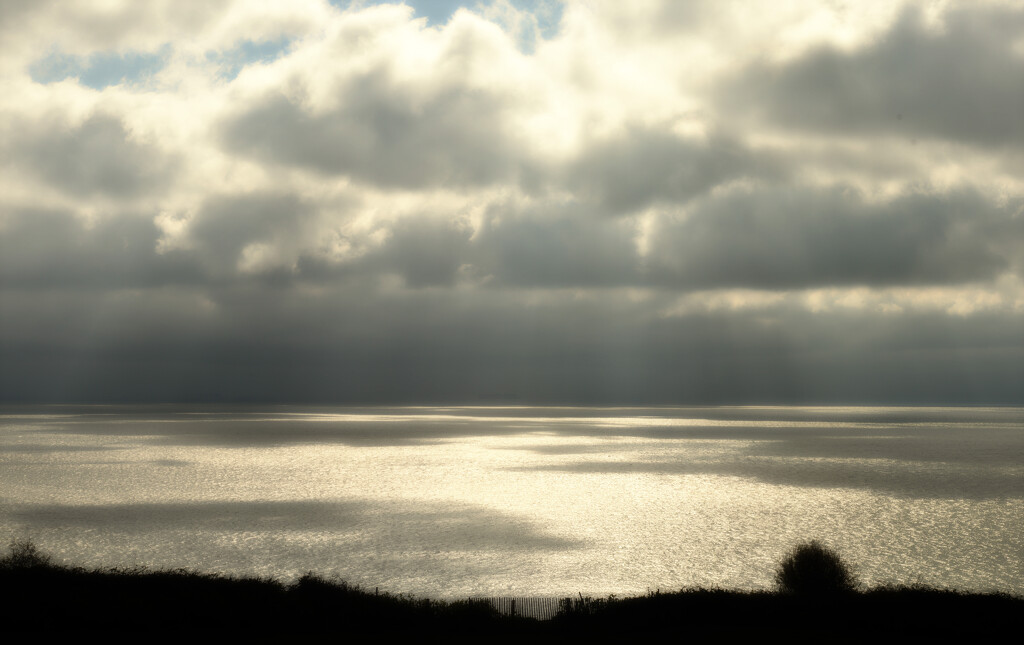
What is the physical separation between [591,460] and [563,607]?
104 metres

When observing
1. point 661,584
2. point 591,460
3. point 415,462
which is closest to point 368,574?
point 661,584

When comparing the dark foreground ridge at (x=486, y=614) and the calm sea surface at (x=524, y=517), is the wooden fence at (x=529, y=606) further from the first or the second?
the calm sea surface at (x=524, y=517)

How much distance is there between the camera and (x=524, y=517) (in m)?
68.4

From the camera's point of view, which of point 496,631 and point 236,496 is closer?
point 496,631

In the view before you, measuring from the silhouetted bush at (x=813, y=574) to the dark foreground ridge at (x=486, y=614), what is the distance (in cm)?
185

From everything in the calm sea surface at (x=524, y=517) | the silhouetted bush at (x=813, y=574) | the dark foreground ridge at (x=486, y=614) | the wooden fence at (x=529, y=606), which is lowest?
the calm sea surface at (x=524, y=517)

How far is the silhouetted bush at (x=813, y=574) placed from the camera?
1384 inches

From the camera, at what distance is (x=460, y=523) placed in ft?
211

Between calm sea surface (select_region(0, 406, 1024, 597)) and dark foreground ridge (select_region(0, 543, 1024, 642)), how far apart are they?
1080cm

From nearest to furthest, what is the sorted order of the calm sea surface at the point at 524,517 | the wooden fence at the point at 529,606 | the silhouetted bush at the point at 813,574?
1. the wooden fence at the point at 529,606
2. the silhouetted bush at the point at 813,574
3. the calm sea surface at the point at 524,517

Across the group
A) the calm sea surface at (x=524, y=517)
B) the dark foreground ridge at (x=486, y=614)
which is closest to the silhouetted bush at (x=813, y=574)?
the dark foreground ridge at (x=486, y=614)

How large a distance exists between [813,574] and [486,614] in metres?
17.2

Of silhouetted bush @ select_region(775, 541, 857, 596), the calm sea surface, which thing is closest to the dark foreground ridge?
silhouetted bush @ select_region(775, 541, 857, 596)

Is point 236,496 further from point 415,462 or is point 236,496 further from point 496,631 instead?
point 496,631
